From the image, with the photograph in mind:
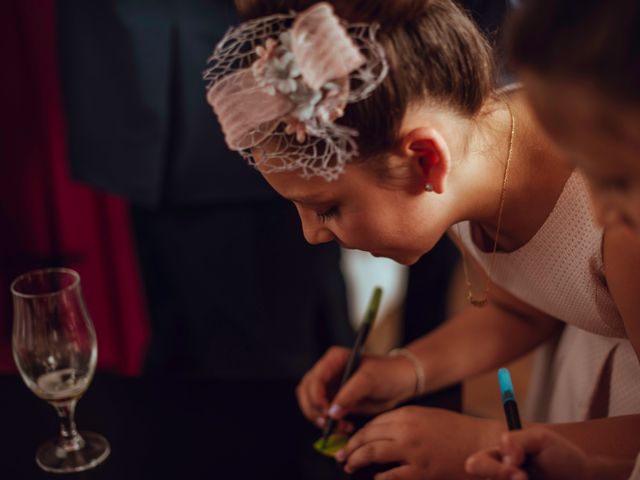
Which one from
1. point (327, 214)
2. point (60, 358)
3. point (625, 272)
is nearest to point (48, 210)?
point (60, 358)

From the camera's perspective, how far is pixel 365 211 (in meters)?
0.96

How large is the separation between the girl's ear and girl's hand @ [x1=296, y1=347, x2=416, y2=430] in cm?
28

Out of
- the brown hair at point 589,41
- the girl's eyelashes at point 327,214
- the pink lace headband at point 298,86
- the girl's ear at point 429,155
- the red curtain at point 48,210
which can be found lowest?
the red curtain at point 48,210

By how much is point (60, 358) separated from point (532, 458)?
0.53m

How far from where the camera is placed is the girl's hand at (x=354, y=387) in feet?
3.42

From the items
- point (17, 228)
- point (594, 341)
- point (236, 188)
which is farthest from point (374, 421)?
point (17, 228)

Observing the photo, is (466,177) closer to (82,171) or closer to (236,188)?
(236,188)

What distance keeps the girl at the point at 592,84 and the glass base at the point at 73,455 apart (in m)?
0.63

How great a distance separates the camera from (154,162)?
1.65m

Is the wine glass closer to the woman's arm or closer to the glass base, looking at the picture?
the glass base

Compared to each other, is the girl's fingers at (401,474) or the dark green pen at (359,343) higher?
the dark green pen at (359,343)

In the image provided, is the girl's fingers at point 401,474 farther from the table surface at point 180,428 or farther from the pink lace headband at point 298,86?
the pink lace headband at point 298,86

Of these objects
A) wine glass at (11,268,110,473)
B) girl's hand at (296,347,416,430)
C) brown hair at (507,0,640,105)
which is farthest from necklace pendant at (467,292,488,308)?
brown hair at (507,0,640,105)

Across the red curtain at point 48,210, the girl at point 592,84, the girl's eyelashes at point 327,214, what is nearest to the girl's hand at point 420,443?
the girl's eyelashes at point 327,214
